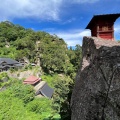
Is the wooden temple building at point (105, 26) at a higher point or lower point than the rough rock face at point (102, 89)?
higher

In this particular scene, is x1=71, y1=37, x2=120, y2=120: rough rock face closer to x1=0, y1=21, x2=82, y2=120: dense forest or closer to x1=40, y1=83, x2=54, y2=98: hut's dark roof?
x1=0, y1=21, x2=82, y2=120: dense forest

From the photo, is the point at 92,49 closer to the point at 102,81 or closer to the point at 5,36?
the point at 102,81

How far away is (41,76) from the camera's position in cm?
4428

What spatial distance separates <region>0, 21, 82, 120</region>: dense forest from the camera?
63.4 ft

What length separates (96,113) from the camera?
24.0 feet

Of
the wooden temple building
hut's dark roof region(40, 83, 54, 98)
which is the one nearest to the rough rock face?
the wooden temple building

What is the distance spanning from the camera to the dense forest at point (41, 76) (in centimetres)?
1933

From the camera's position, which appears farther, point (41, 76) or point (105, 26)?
point (41, 76)

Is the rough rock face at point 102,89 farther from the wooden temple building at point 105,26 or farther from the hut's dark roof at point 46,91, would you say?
the hut's dark roof at point 46,91

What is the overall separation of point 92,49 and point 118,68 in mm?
3078

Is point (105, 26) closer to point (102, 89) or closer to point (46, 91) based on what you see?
point (102, 89)

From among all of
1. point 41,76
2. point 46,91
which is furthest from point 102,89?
point 41,76

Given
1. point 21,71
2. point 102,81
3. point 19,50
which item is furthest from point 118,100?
point 19,50

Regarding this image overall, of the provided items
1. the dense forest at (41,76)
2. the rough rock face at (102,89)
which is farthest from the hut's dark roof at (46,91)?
the rough rock face at (102,89)
